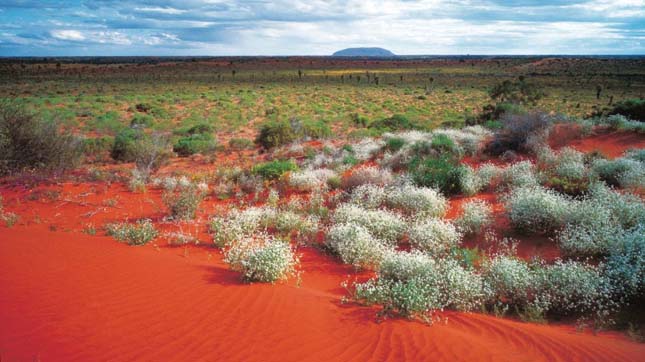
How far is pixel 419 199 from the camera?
852 cm

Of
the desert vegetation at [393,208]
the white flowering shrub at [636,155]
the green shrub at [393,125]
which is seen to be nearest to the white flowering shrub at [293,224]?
the desert vegetation at [393,208]

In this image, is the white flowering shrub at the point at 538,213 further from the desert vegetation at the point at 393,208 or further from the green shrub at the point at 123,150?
the green shrub at the point at 123,150

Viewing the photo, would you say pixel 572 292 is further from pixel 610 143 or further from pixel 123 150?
pixel 123 150

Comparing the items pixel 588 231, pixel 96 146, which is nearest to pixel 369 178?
pixel 588 231

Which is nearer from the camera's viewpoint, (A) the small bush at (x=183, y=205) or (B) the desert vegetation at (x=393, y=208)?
(B) the desert vegetation at (x=393, y=208)

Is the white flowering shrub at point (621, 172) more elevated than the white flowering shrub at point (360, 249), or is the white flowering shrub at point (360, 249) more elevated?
the white flowering shrub at point (621, 172)

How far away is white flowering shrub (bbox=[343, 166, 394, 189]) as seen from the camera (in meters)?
10.3

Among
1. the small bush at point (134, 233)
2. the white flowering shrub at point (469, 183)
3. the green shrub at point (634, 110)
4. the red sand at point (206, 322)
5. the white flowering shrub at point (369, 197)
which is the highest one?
the green shrub at point (634, 110)

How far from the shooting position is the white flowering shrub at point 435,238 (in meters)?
6.67

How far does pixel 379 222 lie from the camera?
7.65 m

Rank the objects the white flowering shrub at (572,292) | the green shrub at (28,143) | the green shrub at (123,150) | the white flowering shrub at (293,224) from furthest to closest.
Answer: the green shrub at (123,150), the green shrub at (28,143), the white flowering shrub at (293,224), the white flowering shrub at (572,292)

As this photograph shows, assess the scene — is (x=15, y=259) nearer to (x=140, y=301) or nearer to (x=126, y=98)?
(x=140, y=301)

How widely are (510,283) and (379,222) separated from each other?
110 inches

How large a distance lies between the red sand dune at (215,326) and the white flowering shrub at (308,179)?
16.3 ft
